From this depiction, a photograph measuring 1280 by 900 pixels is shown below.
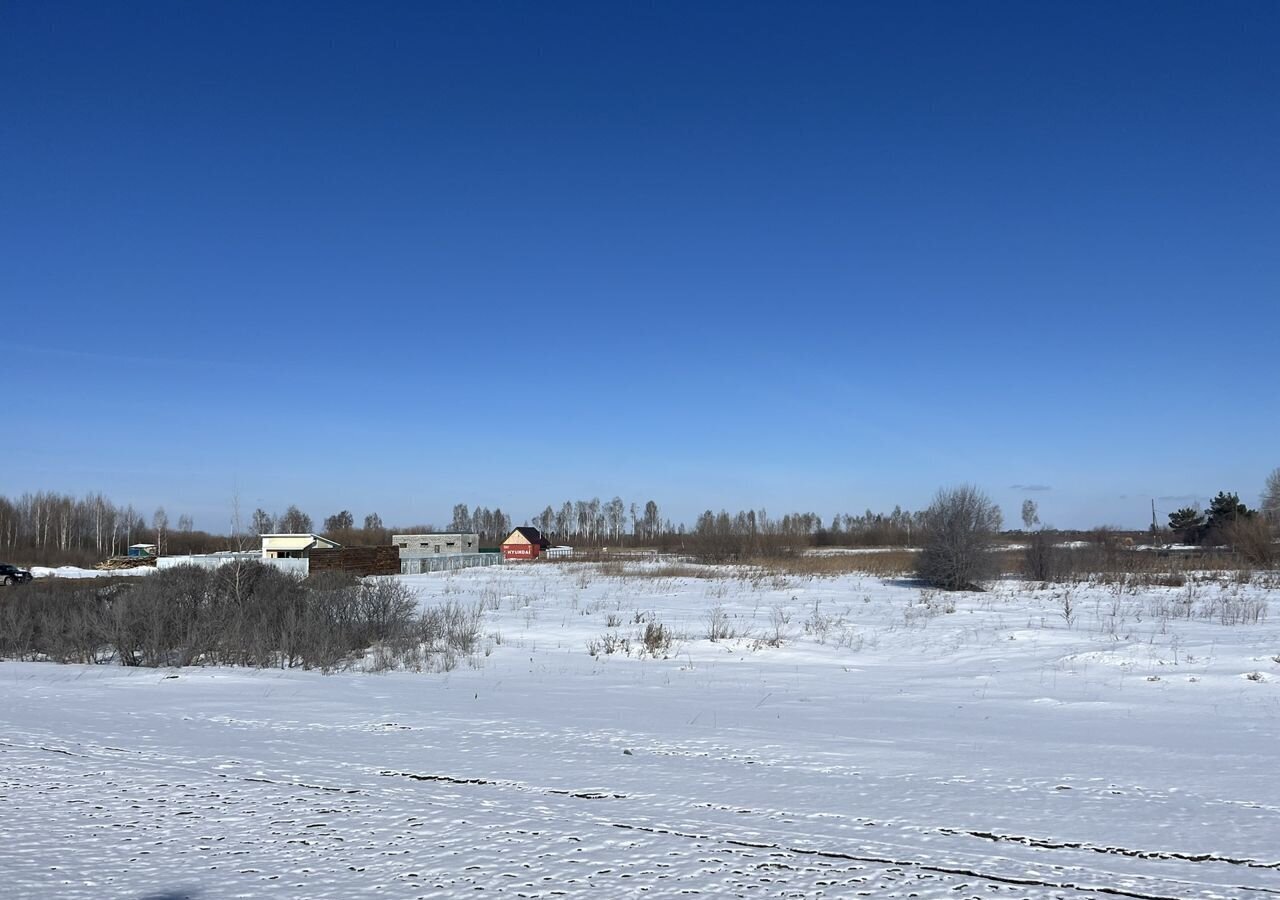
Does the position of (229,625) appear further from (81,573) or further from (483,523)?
(483,523)

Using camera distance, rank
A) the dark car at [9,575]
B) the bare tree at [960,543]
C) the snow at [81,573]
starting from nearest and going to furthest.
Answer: the bare tree at [960,543] → the dark car at [9,575] → the snow at [81,573]

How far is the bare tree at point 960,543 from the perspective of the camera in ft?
105

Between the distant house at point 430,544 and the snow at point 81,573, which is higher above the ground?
the distant house at point 430,544

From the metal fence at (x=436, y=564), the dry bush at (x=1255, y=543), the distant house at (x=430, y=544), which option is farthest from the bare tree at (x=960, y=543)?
the distant house at (x=430, y=544)

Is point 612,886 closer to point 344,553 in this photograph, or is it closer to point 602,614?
point 602,614

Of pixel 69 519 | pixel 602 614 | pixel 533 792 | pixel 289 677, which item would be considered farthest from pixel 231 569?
pixel 69 519

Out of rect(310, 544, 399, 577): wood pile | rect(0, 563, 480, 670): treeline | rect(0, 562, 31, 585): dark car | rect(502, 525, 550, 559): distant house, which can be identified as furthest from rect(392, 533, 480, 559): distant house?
rect(0, 563, 480, 670): treeline

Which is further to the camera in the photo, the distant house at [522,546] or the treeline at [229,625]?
the distant house at [522,546]

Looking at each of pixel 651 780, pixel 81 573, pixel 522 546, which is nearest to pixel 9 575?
pixel 81 573

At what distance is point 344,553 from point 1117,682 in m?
46.2

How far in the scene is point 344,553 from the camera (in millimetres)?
52000

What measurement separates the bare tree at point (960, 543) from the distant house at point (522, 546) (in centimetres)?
4578

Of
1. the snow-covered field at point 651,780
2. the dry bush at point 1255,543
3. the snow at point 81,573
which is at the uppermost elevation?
the dry bush at point 1255,543

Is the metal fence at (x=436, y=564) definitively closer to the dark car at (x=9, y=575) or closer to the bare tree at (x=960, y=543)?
the dark car at (x=9, y=575)
